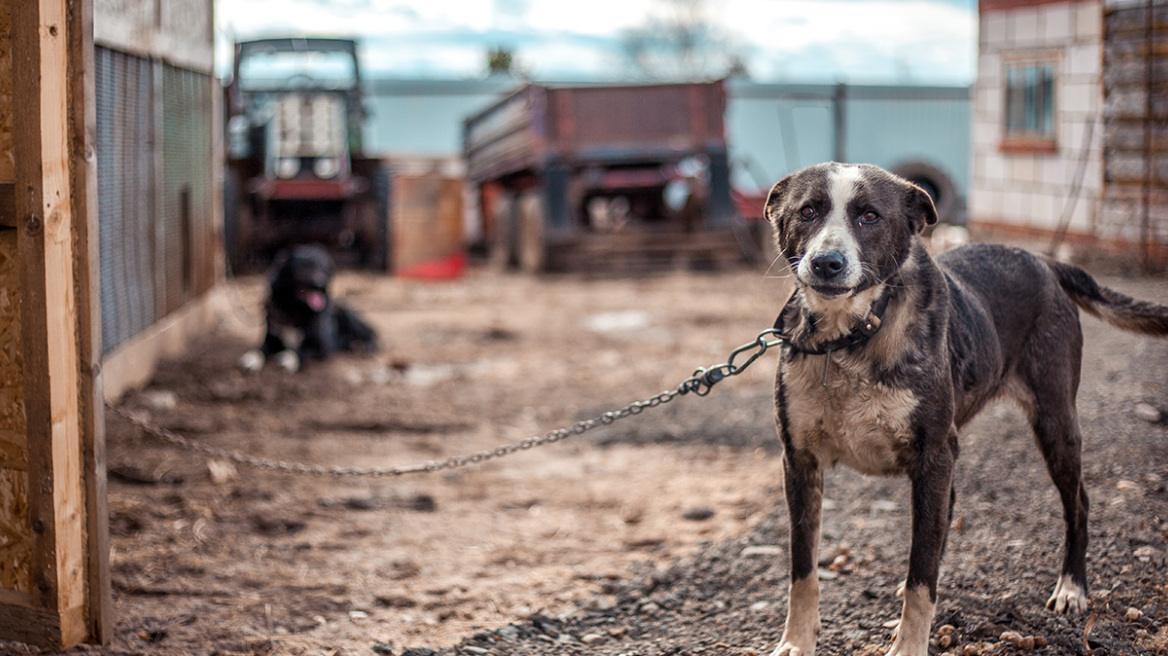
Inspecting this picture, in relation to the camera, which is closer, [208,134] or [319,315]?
[319,315]

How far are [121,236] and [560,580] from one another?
13.3 feet

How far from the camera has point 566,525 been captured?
5.05 meters

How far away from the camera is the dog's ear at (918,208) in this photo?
3.09 m

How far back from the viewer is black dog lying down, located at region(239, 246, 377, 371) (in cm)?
848

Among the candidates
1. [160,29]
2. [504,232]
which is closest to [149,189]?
[160,29]

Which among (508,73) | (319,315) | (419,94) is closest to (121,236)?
(319,315)

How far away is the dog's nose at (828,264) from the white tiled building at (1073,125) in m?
8.97

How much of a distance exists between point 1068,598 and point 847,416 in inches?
45.4

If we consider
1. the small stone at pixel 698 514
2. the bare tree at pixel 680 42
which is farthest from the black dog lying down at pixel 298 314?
the bare tree at pixel 680 42

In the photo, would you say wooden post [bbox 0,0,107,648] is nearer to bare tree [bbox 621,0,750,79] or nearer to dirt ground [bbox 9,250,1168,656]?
dirt ground [bbox 9,250,1168,656]

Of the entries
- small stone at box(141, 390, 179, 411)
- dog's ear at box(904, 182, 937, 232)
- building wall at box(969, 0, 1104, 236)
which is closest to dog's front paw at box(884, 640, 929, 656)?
dog's ear at box(904, 182, 937, 232)

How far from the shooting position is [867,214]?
300 cm

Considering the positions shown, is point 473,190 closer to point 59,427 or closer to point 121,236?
point 121,236

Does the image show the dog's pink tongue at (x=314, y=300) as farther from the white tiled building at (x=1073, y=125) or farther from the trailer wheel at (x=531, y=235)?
the white tiled building at (x=1073, y=125)
